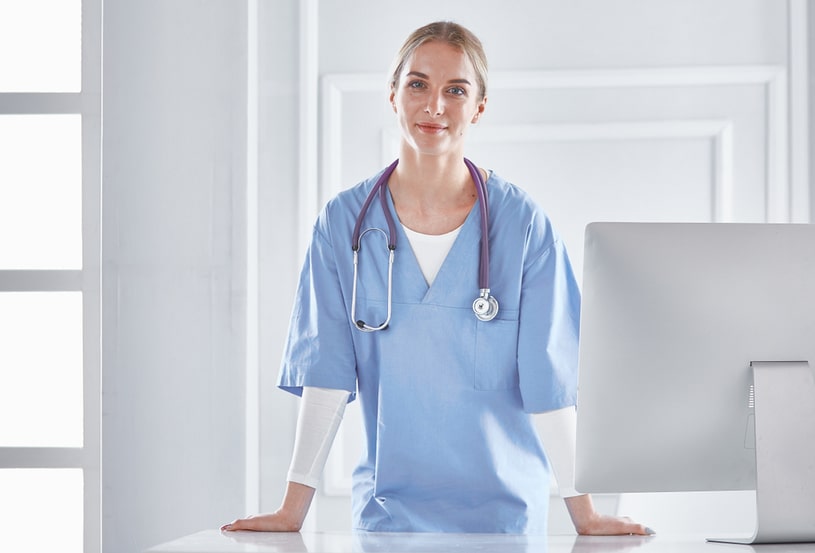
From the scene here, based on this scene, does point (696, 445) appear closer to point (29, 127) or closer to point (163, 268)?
point (163, 268)

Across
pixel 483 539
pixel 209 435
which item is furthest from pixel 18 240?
pixel 483 539

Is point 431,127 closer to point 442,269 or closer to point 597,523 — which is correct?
point 442,269

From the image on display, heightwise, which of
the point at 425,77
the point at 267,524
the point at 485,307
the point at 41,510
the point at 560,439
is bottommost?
the point at 41,510

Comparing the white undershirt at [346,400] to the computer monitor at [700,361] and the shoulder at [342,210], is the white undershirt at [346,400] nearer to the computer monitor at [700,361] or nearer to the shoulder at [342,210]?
the shoulder at [342,210]

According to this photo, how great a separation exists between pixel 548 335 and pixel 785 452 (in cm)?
44

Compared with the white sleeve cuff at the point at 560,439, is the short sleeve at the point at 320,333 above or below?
above

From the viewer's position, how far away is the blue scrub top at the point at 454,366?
4.57 ft

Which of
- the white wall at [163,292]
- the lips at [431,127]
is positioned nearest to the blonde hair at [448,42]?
the lips at [431,127]

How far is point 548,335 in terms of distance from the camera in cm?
138

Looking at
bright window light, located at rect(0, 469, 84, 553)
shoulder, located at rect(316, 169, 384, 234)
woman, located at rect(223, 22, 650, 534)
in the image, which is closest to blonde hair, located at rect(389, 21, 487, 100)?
woman, located at rect(223, 22, 650, 534)

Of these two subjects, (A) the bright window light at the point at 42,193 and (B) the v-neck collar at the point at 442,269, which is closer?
(B) the v-neck collar at the point at 442,269

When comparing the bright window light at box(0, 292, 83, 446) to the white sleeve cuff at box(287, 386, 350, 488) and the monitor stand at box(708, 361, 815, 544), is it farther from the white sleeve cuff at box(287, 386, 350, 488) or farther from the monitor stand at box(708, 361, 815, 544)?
the monitor stand at box(708, 361, 815, 544)

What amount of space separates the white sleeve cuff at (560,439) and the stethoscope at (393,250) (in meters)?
0.19

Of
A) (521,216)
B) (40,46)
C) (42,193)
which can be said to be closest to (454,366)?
(521,216)
